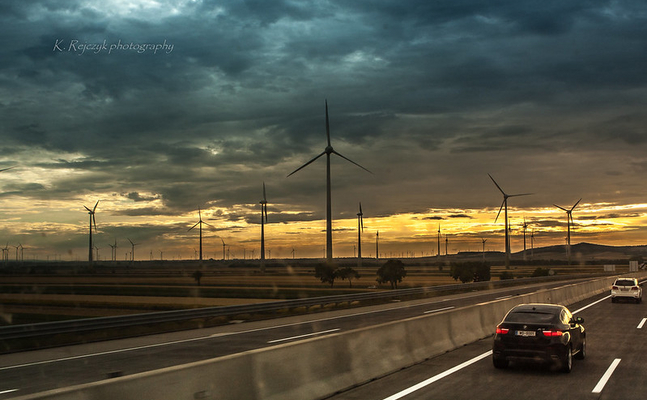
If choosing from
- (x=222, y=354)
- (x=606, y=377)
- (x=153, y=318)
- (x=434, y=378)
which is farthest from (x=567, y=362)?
(x=153, y=318)

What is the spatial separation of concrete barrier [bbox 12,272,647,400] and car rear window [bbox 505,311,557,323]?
2246 millimetres

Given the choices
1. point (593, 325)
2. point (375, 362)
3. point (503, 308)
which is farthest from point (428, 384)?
point (593, 325)

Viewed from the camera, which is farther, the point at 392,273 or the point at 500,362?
the point at 392,273

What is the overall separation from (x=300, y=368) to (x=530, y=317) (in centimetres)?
618

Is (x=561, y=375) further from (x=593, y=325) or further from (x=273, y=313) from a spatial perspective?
(x=273, y=313)

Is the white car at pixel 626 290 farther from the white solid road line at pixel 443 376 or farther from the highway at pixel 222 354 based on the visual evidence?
the white solid road line at pixel 443 376

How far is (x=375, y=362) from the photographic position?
11.8 meters

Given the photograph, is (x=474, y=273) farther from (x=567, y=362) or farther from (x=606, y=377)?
(x=606, y=377)

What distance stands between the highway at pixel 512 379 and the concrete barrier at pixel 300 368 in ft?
1.06

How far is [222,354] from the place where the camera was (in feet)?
55.6

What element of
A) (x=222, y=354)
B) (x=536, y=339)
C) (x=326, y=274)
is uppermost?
(x=536, y=339)

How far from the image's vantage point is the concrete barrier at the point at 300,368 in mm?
6371

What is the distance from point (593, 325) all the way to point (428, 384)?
14.5m

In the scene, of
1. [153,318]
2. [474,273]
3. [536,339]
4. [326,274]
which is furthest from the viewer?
[474,273]
